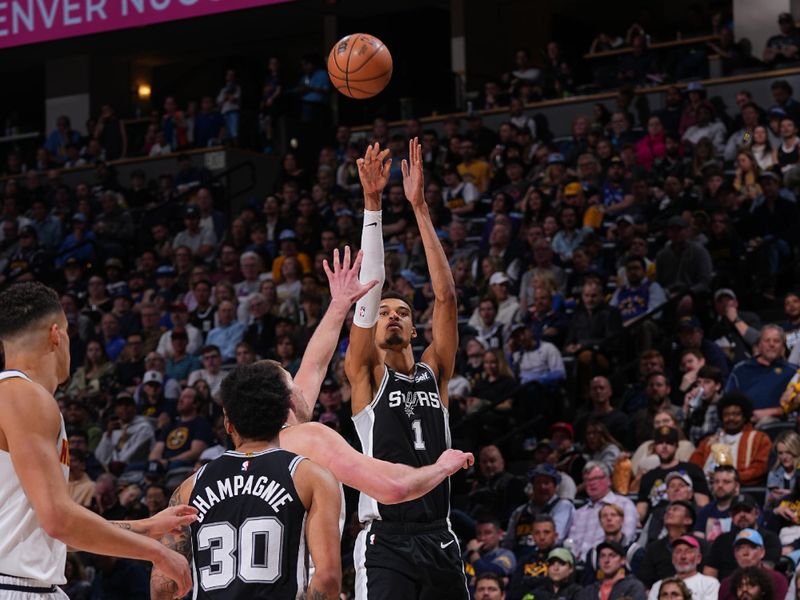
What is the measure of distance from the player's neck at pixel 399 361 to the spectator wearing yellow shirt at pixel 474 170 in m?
9.97

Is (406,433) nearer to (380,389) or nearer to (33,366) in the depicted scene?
(380,389)

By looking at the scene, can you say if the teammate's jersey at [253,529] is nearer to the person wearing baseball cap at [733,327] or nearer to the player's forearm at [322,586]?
the player's forearm at [322,586]

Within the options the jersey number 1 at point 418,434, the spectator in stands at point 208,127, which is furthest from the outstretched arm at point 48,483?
the spectator in stands at point 208,127

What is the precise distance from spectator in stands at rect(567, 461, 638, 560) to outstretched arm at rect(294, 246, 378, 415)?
5.14 metres

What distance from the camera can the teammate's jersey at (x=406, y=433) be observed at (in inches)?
252

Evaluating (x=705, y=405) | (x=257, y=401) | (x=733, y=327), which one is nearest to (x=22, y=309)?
(x=257, y=401)

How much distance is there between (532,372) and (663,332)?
1.37m

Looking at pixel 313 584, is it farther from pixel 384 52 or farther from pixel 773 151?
pixel 773 151

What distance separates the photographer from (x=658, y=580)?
31.9ft

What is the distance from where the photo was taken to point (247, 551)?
441 cm

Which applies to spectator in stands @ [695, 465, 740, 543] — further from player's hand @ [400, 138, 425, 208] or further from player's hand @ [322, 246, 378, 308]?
player's hand @ [322, 246, 378, 308]

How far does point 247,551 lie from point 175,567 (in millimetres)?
263

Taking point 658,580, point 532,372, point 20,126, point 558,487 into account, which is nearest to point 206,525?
point 658,580

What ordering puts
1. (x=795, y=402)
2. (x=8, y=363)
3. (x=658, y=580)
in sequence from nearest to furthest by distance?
(x=8, y=363) → (x=658, y=580) → (x=795, y=402)
